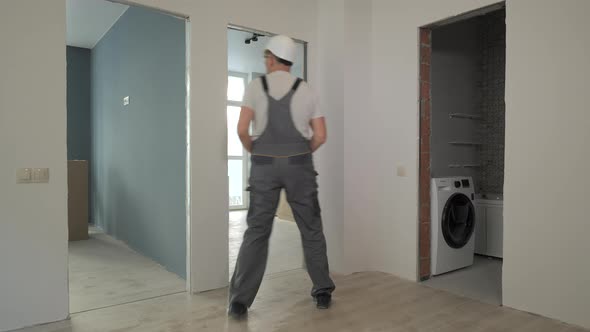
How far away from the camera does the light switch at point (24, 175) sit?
7.41ft

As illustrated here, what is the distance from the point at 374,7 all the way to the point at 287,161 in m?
1.81

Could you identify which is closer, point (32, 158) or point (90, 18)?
point (32, 158)

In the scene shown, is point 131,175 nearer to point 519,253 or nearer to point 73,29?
point 73,29

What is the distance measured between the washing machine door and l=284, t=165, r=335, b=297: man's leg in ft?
4.32

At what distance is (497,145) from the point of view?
14.4 feet

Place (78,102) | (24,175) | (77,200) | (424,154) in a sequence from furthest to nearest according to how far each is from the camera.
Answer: (78,102) → (77,200) → (424,154) → (24,175)

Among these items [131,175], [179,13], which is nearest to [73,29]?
[131,175]

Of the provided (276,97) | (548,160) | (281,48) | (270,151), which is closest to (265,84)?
(276,97)

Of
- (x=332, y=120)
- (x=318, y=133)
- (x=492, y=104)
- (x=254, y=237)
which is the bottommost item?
(x=254, y=237)

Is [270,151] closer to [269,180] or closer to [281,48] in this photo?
[269,180]

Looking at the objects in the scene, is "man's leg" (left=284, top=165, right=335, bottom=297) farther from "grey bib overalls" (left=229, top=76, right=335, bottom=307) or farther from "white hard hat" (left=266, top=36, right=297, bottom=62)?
"white hard hat" (left=266, top=36, right=297, bottom=62)

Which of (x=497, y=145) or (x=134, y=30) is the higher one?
(x=134, y=30)

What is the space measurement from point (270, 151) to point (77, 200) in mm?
3446

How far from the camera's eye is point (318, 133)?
8.15 feet
